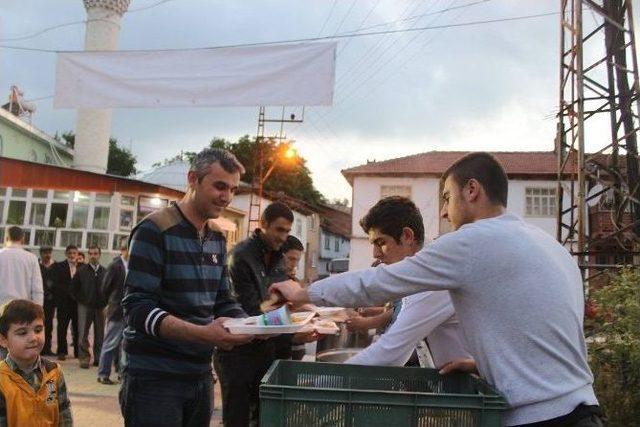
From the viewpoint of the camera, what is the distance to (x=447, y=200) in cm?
223

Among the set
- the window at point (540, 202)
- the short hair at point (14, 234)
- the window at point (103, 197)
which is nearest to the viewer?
the short hair at point (14, 234)

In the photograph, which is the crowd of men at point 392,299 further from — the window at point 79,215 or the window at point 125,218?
the window at point 79,215

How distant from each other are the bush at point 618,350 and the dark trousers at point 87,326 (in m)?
7.34

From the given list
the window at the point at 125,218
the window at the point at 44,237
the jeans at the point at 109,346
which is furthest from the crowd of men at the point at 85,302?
the window at the point at 44,237

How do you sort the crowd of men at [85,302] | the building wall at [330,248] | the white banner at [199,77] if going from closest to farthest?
the white banner at [199,77], the crowd of men at [85,302], the building wall at [330,248]

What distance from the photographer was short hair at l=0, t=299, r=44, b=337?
3.33 metres

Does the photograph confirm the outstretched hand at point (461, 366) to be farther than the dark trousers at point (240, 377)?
No

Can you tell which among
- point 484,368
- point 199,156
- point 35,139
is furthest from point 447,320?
point 35,139

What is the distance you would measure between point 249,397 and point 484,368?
2.25 meters

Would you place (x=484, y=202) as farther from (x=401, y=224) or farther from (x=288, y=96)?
(x=288, y=96)

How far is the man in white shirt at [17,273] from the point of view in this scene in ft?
21.6

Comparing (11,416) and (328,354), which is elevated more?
(328,354)

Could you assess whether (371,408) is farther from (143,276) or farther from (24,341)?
(24,341)

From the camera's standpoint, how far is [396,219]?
3.09m
